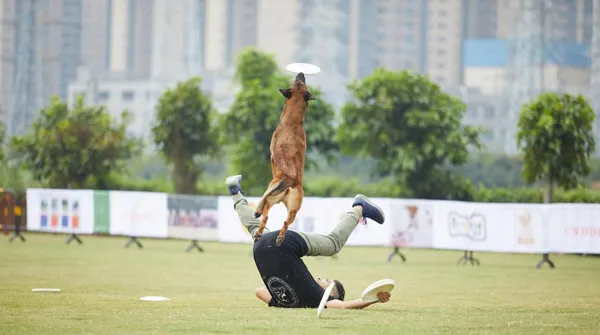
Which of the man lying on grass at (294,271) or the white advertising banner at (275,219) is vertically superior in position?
the man lying on grass at (294,271)

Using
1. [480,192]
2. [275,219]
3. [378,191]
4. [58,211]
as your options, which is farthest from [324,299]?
[378,191]

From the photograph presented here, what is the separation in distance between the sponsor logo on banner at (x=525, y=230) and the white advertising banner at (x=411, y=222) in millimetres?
2882

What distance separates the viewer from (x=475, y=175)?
377ft

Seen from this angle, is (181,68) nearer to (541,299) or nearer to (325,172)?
(325,172)

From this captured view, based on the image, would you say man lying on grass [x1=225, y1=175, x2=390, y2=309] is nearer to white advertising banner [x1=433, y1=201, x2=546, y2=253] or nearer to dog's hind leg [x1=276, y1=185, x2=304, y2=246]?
dog's hind leg [x1=276, y1=185, x2=304, y2=246]

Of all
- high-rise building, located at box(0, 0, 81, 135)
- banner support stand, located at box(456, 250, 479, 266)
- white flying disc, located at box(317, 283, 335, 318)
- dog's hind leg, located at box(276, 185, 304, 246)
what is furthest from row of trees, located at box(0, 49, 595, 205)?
high-rise building, located at box(0, 0, 81, 135)

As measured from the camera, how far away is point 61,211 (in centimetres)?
4081

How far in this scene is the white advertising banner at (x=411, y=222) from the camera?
115 ft

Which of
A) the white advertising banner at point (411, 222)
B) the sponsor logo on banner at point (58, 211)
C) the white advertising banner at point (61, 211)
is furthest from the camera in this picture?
the sponsor logo on banner at point (58, 211)

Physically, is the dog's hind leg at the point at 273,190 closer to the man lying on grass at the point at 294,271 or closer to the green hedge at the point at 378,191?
the man lying on grass at the point at 294,271

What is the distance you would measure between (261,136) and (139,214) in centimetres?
1664

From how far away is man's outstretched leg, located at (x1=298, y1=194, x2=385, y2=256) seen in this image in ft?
48.5

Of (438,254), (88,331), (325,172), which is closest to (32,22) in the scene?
(325,172)

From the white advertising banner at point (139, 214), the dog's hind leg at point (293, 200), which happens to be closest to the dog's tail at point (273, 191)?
the dog's hind leg at point (293, 200)
